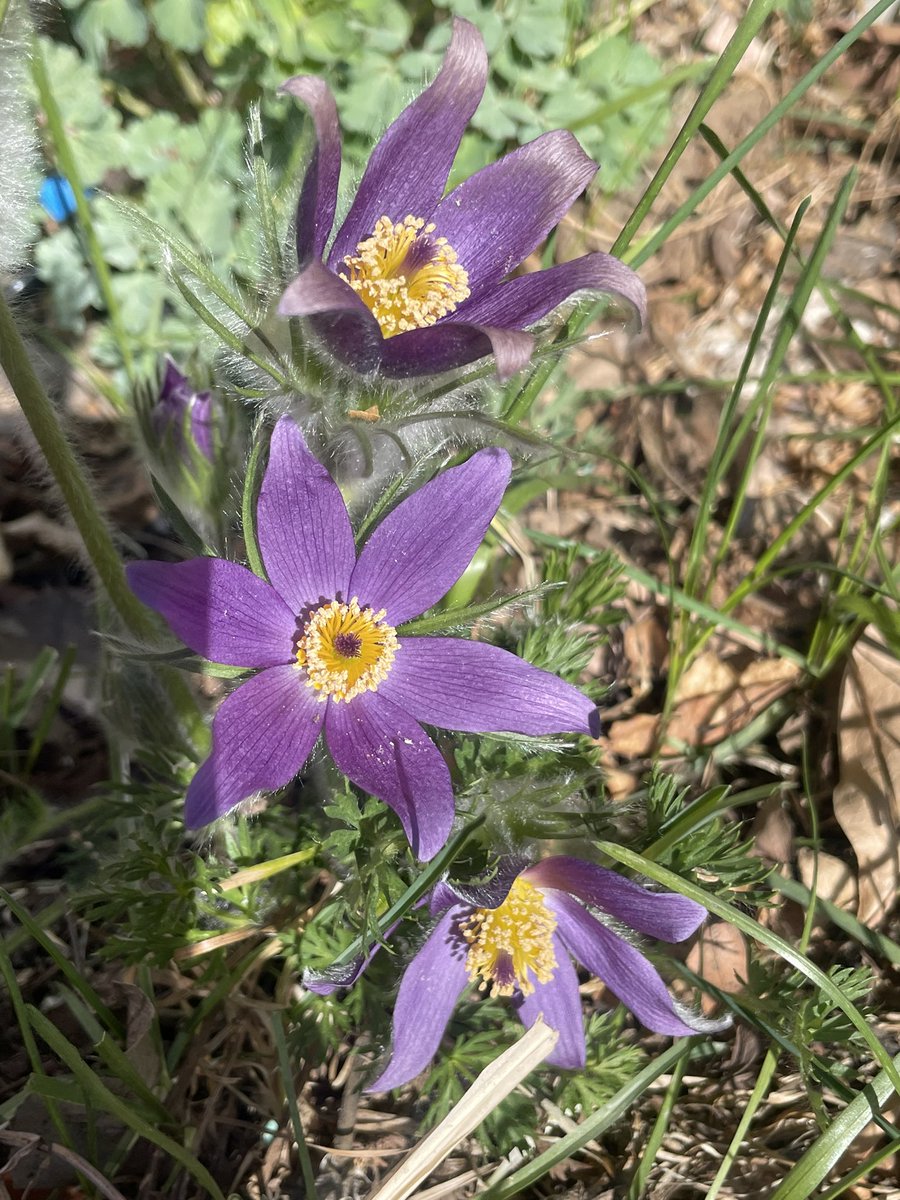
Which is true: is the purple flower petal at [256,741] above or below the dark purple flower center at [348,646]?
below

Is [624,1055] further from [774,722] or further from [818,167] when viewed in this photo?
[818,167]

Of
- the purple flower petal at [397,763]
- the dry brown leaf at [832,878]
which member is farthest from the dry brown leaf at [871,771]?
the purple flower petal at [397,763]

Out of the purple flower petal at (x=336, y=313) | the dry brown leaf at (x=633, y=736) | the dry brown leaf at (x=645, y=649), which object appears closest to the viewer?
the purple flower petal at (x=336, y=313)

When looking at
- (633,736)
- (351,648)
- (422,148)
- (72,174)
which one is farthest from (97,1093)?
(72,174)

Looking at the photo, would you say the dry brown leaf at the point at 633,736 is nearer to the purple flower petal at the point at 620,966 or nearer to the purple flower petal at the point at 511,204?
the purple flower petal at the point at 620,966

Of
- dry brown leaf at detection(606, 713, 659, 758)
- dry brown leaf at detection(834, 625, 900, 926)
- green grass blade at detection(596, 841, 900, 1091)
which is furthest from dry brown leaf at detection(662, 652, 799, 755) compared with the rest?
green grass blade at detection(596, 841, 900, 1091)

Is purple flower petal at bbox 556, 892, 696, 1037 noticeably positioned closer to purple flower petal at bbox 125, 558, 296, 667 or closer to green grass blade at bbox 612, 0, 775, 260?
purple flower petal at bbox 125, 558, 296, 667

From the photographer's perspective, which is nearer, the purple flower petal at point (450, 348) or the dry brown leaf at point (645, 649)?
the purple flower petal at point (450, 348)

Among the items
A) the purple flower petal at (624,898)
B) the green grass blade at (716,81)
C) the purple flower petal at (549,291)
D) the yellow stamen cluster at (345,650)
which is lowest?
the purple flower petal at (624,898)

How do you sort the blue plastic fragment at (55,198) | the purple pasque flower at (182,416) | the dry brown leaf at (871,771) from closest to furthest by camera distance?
the purple pasque flower at (182,416), the dry brown leaf at (871,771), the blue plastic fragment at (55,198)

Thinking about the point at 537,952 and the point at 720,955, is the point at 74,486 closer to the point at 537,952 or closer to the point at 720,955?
the point at 537,952
